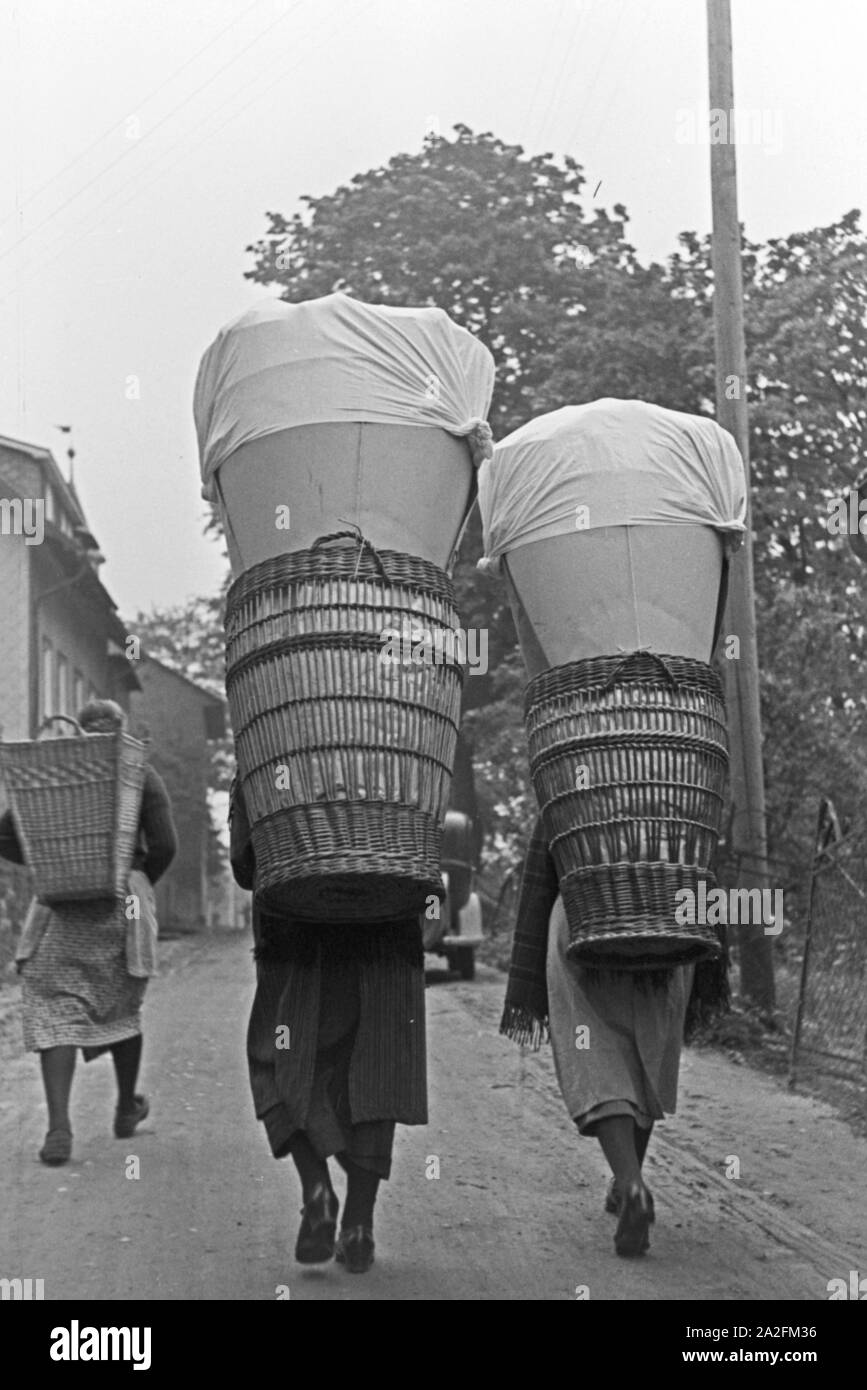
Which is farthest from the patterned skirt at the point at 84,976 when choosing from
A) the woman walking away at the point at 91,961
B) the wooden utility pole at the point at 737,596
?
the wooden utility pole at the point at 737,596

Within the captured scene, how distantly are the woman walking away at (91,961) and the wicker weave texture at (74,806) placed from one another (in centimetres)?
14

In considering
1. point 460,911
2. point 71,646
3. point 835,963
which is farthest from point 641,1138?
point 71,646

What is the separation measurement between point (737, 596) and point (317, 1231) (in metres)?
7.25

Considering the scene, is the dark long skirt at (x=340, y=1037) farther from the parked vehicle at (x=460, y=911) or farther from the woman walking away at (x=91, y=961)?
the parked vehicle at (x=460, y=911)

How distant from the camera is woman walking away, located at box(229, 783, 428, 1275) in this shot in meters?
5.51

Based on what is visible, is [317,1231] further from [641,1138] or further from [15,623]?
[15,623]

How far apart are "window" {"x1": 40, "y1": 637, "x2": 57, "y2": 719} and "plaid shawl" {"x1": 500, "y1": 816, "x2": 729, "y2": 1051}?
70.0 ft

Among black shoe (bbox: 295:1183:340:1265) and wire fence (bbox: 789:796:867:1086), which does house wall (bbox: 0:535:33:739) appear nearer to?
wire fence (bbox: 789:796:867:1086)

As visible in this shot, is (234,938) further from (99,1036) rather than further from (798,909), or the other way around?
(99,1036)

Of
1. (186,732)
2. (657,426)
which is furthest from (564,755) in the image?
(186,732)

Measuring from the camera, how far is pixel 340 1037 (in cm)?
563

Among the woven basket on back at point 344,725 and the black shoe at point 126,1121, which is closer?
the woven basket on back at point 344,725

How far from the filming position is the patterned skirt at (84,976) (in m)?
7.93

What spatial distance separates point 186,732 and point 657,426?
137 feet
